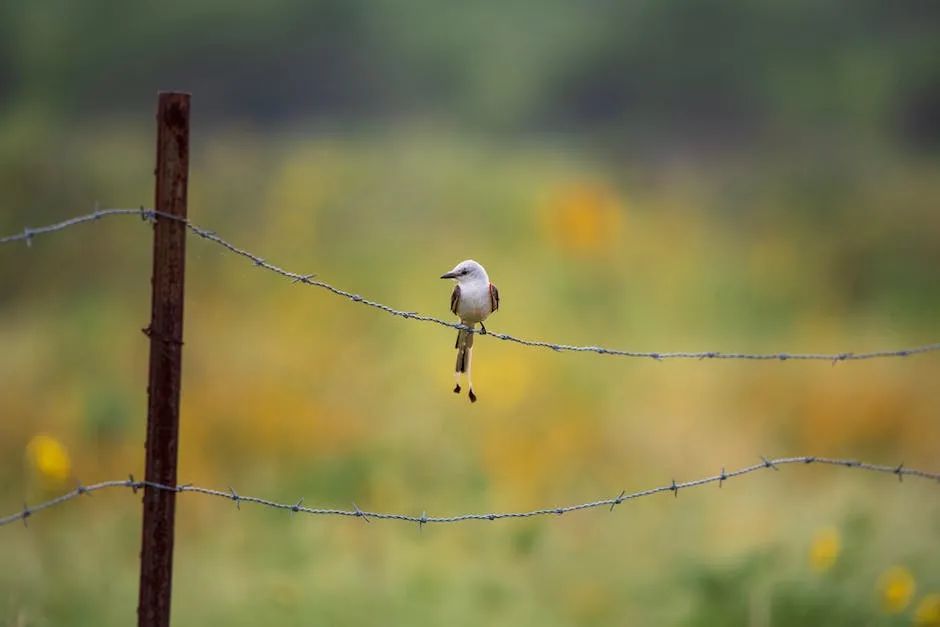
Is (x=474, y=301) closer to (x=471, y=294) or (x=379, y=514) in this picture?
(x=471, y=294)

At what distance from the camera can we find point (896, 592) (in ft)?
25.4

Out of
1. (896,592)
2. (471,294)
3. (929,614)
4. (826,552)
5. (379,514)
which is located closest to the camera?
(471,294)

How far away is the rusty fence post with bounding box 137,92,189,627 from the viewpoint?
13.8ft

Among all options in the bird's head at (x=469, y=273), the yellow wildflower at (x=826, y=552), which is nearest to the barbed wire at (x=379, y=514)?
the bird's head at (x=469, y=273)

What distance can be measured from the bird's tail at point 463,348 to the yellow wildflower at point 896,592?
4129 millimetres

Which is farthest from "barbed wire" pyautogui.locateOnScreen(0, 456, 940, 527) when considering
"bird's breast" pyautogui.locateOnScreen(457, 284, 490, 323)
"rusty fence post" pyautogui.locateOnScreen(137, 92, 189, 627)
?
"bird's breast" pyautogui.locateOnScreen(457, 284, 490, 323)

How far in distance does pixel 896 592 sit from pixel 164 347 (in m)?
5.79

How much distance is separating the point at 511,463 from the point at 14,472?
4.96 metres

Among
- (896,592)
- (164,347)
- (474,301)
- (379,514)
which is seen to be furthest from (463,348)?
(896,592)

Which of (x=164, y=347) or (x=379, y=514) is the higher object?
(x=164, y=347)

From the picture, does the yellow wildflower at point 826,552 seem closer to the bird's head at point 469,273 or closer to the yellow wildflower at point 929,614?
the yellow wildflower at point 929,614

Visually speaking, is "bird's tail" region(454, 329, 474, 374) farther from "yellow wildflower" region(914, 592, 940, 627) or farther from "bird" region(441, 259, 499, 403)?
"yellow wildflower" region(914, 592, 940, 627)

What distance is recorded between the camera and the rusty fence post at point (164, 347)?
422cm

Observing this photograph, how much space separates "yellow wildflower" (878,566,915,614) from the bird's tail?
4.13m
